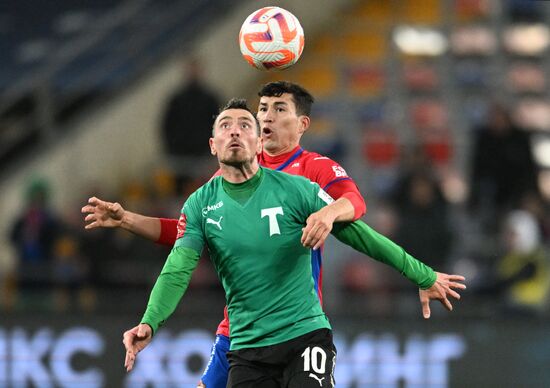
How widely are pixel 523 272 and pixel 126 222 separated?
5958 mm

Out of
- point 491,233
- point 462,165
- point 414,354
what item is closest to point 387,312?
point 414,354

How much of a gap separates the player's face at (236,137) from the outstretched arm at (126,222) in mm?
703

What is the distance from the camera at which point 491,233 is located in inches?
506

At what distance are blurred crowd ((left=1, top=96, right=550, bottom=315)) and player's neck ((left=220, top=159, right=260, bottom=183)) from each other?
558 centimetres

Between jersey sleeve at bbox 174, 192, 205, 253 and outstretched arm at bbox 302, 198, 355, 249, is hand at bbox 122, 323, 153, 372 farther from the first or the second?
outstretched arm at bbox 302, 198, 355, 249

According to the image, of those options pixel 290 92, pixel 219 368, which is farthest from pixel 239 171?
pixel 219 368

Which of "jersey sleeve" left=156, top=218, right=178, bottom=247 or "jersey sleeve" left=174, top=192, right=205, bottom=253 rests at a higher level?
"jersey sleeve" left=156, top=218, right=178, bottom=247

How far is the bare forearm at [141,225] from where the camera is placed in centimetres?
718

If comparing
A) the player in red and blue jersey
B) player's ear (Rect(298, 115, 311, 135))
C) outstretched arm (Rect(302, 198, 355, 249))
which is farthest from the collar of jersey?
outstretched arm (Rect(302, 198, 355, 249))

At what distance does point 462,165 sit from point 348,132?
1276mm

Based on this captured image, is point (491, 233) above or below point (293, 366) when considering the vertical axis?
above

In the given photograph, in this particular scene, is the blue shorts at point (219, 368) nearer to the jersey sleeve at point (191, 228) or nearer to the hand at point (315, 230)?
the jersey sleeve at point (191, 228)

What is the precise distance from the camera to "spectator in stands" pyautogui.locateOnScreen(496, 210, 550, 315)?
12211 mm

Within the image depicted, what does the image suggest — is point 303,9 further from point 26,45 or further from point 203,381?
point 203,381
